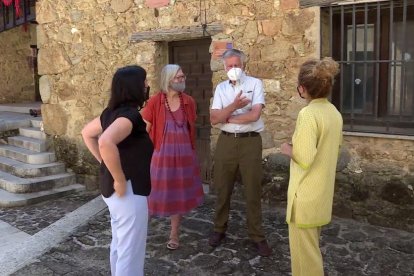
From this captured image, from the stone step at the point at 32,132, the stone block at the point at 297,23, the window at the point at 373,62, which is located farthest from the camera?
the stone step at the point at 32,132

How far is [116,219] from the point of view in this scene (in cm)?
253

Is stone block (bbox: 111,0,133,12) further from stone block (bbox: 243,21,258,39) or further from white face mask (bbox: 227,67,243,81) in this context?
white face mask (bbox: 227,67,243,81)

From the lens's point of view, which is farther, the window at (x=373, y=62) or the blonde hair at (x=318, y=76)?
the window at (x=373, y=62)

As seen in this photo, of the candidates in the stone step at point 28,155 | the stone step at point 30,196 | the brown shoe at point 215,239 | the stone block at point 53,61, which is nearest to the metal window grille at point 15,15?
the stone block at point 53,61

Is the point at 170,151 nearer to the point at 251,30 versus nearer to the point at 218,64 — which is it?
the point at 218,64

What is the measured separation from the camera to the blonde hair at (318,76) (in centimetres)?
233

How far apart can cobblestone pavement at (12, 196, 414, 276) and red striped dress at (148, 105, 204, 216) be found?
40cm

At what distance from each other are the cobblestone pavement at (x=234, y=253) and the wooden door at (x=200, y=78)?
1.35m

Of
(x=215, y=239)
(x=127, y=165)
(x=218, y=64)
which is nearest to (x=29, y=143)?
(x=218, y=64)

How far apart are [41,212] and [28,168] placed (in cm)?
109

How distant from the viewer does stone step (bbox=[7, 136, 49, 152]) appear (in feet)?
20.8

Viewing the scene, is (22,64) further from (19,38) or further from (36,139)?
(36,139)

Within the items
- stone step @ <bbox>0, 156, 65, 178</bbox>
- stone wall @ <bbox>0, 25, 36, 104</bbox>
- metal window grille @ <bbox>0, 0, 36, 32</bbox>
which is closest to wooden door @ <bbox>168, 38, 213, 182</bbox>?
stone step @ <bbox>0, 156, 65, 178</bbox>

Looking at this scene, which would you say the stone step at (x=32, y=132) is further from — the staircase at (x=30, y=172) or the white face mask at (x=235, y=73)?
the white face mask at (x=235, y=73)
